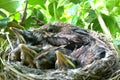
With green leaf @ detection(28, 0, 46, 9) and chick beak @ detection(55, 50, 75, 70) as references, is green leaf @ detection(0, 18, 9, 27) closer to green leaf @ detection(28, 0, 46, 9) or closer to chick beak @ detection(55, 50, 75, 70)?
green leaf @ detection(28, 0, 46, 9)

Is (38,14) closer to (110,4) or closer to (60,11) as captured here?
(60,11)

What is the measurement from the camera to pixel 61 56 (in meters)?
1.34

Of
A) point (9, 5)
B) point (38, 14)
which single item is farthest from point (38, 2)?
point (9, 5)

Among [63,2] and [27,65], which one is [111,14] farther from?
[27,65]

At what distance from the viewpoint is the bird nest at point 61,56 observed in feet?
4.37

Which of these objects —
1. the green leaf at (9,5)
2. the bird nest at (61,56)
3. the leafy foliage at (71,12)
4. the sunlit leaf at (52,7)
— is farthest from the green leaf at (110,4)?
the green leaf at (9,5)

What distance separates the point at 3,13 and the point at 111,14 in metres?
0.51

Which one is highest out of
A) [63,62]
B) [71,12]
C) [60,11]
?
[60,11]

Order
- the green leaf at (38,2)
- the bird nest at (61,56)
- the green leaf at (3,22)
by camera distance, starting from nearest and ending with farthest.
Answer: the bird nest at (61,56)
the green leaf at (3,22)
the green leaf at (38,2)

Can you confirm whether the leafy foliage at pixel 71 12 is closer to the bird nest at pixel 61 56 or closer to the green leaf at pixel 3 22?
the green leaf at pixel 3 22

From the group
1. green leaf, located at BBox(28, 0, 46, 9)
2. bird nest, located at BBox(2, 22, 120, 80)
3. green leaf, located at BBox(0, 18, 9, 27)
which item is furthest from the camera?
green leaf, located at BBox(28, 0, 46, 9)

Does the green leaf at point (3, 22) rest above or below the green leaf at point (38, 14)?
below

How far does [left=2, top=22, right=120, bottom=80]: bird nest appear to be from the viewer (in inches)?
52.4

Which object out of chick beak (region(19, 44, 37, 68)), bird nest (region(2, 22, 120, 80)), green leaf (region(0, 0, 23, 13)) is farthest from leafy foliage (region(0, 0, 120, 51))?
chick beak (region(19, 44, 37, 68))
